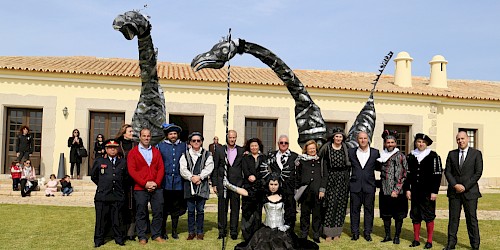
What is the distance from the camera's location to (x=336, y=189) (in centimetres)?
681

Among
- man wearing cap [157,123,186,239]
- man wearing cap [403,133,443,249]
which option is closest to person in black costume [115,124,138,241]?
man wearing cap [157,123,186,239]

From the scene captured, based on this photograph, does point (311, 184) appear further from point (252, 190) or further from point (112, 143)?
point (112, 143)

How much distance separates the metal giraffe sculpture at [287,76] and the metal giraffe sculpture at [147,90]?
0.86 meters

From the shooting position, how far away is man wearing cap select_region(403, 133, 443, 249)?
21.0 ft

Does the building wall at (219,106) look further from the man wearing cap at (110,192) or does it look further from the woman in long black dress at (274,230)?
the woman in long black dress at (274,230)

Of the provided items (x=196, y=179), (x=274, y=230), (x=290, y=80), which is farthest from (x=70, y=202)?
(x=274, y=230)

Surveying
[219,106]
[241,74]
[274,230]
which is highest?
[241,74]

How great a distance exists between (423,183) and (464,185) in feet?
1.67

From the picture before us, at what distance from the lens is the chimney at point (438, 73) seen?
19672 millimetres

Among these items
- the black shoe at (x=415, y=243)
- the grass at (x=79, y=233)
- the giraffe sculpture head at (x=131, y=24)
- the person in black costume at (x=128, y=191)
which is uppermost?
the giraffe sculpture head at (x=131, y=24)

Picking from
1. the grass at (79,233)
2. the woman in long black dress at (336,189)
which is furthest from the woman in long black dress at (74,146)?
the woman in long black dress at (336,189)

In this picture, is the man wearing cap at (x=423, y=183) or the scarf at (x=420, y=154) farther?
the scarf at (x=420, y=154)

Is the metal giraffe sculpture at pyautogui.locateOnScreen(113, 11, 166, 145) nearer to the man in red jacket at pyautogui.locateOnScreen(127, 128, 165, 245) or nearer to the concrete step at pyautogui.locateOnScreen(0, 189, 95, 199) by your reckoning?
the man in red jacket at pyautogui.locateOnScreen(127, 128, 165, 245)

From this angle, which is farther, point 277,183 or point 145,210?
point 145,210
